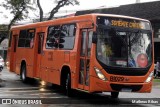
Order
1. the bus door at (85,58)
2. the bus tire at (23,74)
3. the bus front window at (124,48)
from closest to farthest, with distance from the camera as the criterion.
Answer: the bus front window at (124,48) < the bus door at (85,58) < the bus tire at (23,74)

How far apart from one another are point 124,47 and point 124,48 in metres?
0.03

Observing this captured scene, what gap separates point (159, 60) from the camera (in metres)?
34.2

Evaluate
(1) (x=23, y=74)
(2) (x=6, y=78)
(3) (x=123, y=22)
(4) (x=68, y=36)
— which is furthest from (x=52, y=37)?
(2) (x=6, y=78)

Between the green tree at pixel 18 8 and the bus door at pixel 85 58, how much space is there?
125 ft

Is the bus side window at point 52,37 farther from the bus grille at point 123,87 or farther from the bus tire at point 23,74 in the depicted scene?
the bus grille at point 123,87

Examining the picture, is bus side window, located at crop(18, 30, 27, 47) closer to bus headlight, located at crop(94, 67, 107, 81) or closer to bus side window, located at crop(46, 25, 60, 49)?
bus side window, located at crop(46, 25, 60, 49)

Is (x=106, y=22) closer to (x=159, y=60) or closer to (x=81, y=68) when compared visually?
(x=81, y=68)

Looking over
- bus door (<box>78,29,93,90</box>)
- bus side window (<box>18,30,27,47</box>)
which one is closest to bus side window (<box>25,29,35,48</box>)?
bus side window (<box>18,30,27,47</box>)

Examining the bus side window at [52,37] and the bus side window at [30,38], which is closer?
the bus side window at [52,37]

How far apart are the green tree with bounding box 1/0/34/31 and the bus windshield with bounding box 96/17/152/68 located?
38.9 metres

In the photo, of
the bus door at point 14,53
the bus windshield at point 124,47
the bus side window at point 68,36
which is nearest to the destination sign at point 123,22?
the bus windshield at point 124,47

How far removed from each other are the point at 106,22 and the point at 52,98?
10.9 feet

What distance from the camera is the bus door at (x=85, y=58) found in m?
14.0

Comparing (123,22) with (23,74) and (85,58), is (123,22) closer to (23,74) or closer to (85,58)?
(85,58)
